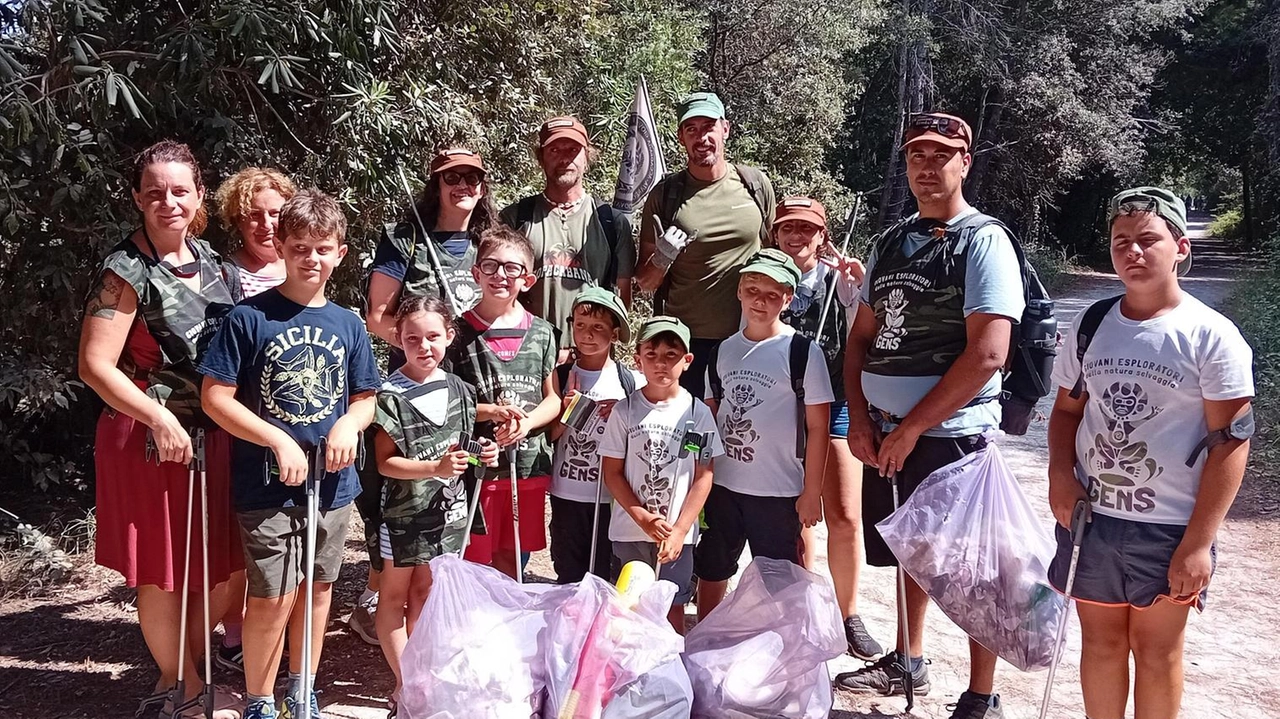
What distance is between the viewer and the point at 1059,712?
140 inches

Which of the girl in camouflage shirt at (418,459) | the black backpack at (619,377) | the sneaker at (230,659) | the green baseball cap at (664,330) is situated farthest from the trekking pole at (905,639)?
the sneaker at (230,659)

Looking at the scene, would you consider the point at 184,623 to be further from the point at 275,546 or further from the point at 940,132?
the point at 940,132

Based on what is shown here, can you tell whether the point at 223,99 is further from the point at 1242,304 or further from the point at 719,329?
the point at 1242,304

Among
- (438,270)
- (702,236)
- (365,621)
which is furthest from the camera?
(365,621)

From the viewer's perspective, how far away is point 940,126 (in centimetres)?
313

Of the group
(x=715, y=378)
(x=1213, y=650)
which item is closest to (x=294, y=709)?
(x=715, y=378)

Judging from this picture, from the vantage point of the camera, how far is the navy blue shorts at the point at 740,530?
3406 mm

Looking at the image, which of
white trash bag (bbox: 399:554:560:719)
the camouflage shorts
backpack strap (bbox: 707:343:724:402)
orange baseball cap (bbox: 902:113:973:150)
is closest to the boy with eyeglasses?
the camouflage shorts

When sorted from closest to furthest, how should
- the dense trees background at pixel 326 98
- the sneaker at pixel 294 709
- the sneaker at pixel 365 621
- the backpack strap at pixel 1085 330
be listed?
the backpack strap at pixel 1085 330
the sneaker at pixel 294 709
the sneaker at pixel 365 621
the dense trees background at pixel 326 98

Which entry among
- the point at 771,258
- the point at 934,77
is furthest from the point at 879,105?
the point at 771,258

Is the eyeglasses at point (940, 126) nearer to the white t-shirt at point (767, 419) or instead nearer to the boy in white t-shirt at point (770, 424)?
the boy in white t-shirt at point (770, 424)

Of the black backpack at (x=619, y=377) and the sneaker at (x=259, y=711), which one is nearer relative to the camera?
the sneaker at (x=259, y=711)

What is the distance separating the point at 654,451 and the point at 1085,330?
4.67 feet

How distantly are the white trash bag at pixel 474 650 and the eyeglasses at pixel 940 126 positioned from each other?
6.45 feet
